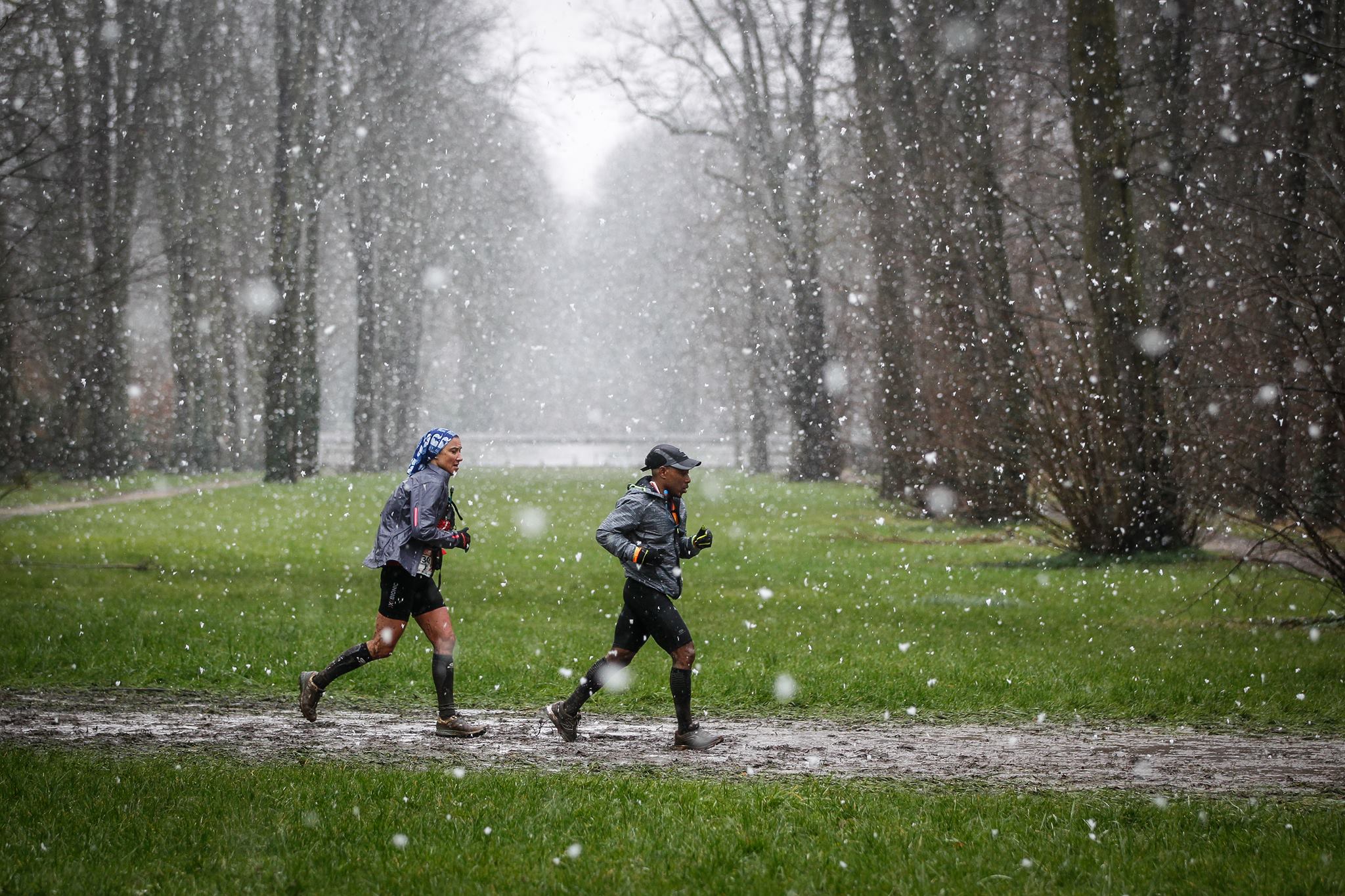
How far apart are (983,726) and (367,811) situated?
13.7ft

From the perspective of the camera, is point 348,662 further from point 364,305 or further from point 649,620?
point 364,305

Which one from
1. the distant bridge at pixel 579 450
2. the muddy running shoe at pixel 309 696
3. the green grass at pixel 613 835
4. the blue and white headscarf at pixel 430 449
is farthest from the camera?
the distant bridge at pixel 579 450

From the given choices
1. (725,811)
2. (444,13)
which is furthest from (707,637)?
(444,13)

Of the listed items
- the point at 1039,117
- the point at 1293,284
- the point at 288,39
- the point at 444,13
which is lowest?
the point at 1293,284

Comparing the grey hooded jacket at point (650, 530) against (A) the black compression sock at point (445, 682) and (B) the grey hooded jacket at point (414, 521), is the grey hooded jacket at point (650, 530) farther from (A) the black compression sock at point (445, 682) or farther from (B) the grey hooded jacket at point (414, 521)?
(A) the black compression sock at point (445, 682)

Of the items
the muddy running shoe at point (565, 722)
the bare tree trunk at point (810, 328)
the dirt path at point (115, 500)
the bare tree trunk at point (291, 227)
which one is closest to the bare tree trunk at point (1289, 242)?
the muddy running shoe at point (565, 722)

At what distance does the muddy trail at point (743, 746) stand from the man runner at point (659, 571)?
0.41m

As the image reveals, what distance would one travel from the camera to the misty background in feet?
54.1

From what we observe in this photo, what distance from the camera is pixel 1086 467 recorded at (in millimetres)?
16516

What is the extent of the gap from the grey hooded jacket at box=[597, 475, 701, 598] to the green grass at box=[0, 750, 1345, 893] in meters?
1.18

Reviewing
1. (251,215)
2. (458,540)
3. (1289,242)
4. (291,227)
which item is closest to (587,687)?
(458,540)

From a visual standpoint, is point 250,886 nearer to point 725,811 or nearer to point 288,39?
point 725,811

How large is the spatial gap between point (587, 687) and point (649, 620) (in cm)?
62

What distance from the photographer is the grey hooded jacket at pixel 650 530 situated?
7.03 metres
